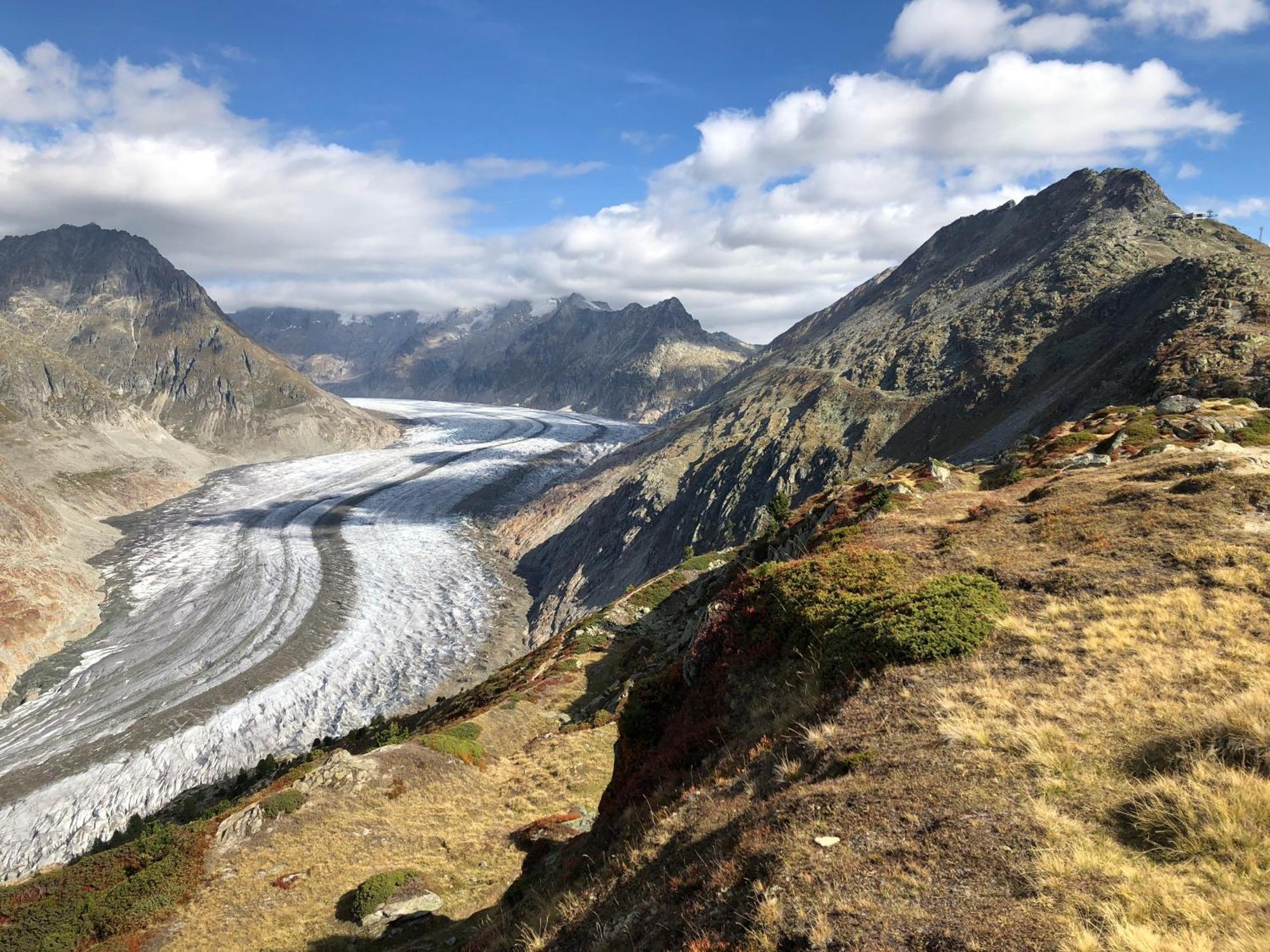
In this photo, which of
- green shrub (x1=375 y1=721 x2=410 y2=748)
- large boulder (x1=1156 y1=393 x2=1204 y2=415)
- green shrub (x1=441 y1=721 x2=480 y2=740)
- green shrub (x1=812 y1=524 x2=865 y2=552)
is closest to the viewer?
green shrub (x1=812 y1=524 x2=865 y2=552)

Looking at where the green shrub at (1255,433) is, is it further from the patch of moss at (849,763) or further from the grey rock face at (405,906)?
the grey rock face at (405,906)

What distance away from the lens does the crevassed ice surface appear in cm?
5544

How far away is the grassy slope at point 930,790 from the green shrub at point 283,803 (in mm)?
571

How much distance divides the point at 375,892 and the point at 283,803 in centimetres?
756

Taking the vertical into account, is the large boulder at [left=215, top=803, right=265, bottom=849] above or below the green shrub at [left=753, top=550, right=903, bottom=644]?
below

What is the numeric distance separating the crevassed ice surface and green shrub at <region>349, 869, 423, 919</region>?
46843 mm

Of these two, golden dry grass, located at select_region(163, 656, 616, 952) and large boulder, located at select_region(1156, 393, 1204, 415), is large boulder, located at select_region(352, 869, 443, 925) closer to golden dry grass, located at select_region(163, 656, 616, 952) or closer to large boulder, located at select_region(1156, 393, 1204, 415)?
golden dry grass, located at select_region(163, 656, 616, 952)

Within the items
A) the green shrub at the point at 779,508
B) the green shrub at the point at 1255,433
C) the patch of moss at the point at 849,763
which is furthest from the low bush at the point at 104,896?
the green shrub at the point at 1255,433

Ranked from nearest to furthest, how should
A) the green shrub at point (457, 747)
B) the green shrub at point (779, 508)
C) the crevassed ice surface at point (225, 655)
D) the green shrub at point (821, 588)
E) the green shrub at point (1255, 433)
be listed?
the green shrub at point (821, 588)
the green shrub at point (1255, 433)
the green shrub at point (457, 747)
the green shrub at point (779, 508)
the crevassed ice surface at point (225, 655)

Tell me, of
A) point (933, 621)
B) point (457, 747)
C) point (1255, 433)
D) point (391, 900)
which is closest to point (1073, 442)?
point (1255, 433)

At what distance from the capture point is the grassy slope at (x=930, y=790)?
24.5ft

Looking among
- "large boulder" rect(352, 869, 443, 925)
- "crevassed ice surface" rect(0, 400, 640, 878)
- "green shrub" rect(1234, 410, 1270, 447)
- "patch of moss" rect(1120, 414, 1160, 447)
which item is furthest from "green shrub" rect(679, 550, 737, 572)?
"crevassed ice surface" rect(0, 400, 640, 878)

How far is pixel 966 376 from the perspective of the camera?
9731 cm

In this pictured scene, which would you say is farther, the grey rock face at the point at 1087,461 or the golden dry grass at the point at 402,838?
the grey rock face at the point at 1087,461
